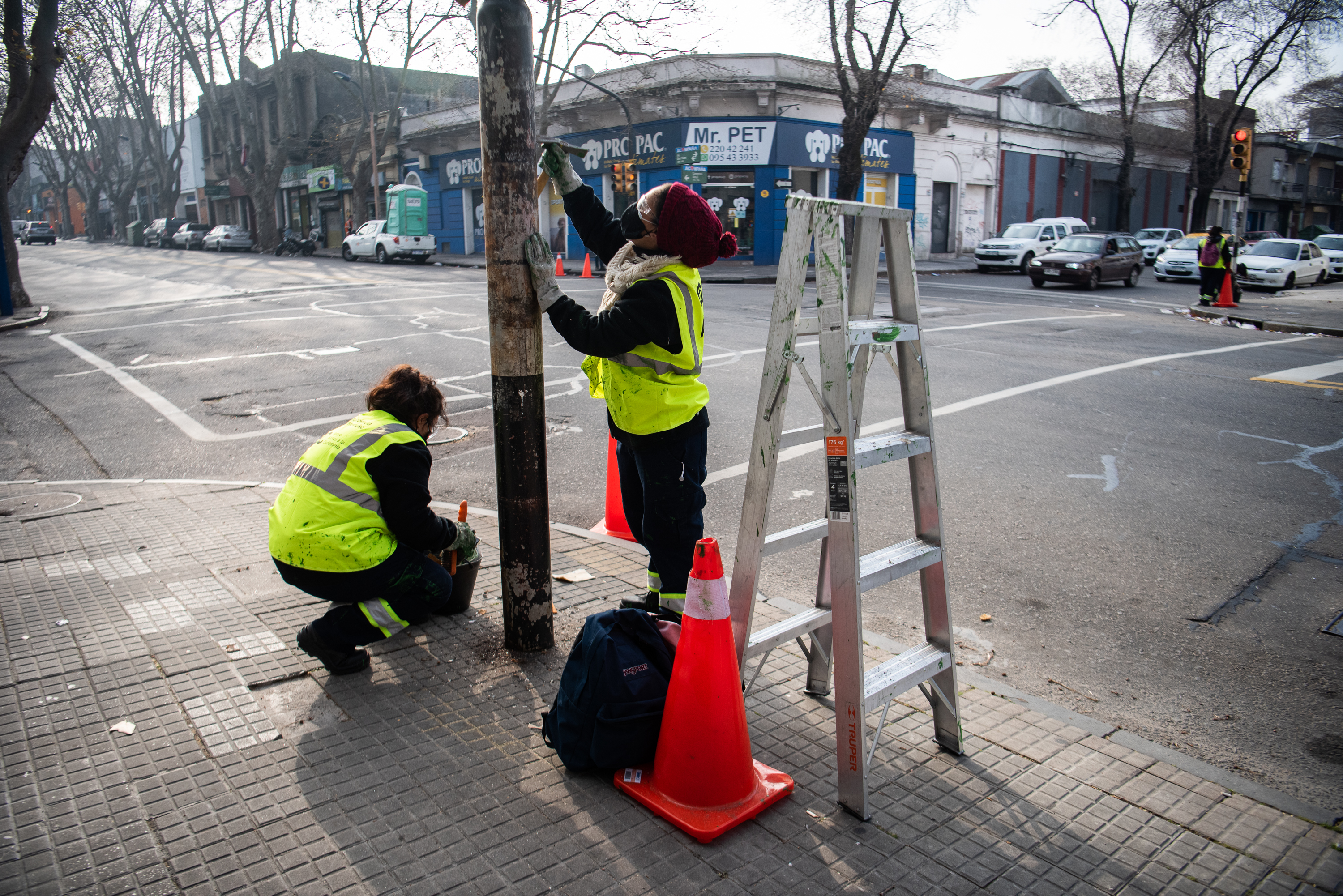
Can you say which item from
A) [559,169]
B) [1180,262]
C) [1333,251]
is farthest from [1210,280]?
[559,169]

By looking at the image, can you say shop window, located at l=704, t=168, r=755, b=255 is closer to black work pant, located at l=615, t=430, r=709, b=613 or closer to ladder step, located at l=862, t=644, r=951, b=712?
black work pant, located at l=615, t=430, r=709, b=613

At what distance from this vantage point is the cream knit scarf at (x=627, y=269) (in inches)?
128

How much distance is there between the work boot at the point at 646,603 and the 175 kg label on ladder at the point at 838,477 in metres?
1.22

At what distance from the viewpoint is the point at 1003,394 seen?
9273 mm

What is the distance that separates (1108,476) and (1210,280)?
51.7 feet

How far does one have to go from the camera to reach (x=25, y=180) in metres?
100

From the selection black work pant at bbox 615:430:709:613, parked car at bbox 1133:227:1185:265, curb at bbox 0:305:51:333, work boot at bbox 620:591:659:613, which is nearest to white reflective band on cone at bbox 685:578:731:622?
black work pant at bbox 615:430:709:613

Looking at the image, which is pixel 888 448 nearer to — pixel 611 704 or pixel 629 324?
pixel 629 324

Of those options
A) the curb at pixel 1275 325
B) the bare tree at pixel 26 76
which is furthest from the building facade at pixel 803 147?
the bare tree at pixel 26 76

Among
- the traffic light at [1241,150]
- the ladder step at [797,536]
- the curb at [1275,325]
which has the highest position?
the traffic light at [1241,150]

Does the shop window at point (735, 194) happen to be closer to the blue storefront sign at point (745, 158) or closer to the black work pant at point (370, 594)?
the blue storefront sign at point (745, 158)

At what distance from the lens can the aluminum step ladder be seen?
8.82 ft

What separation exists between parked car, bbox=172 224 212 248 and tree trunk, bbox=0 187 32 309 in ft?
109

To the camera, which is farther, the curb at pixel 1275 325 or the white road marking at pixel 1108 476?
the curb at pixel 1275 325
